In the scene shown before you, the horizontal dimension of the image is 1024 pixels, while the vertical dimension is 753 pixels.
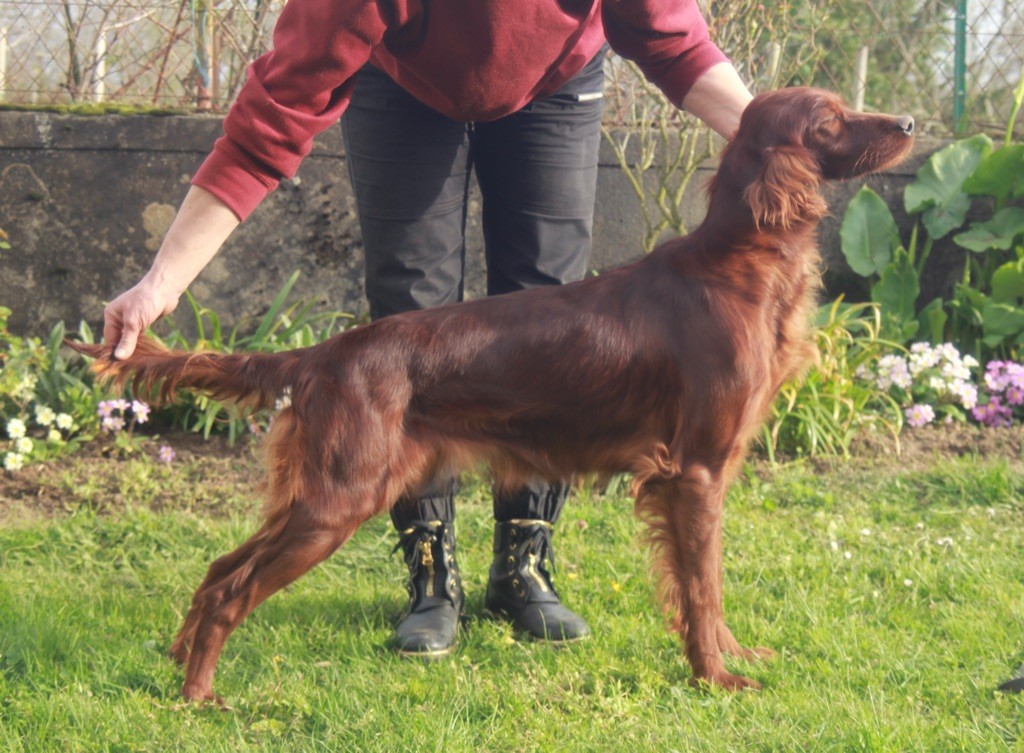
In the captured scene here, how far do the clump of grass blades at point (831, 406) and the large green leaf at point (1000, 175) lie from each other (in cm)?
97

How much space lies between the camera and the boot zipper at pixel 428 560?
9.61ft

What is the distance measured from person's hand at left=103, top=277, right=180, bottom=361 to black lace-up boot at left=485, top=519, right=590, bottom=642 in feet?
3.81

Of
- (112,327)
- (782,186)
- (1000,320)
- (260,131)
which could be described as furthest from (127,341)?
(1000,320)

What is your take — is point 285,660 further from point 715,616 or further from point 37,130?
point 37,130

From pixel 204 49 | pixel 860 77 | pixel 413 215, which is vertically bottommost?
pixel 413 215

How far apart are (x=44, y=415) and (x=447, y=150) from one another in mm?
2217

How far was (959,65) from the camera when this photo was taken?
557 cm

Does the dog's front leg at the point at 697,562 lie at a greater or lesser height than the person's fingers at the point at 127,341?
lesser

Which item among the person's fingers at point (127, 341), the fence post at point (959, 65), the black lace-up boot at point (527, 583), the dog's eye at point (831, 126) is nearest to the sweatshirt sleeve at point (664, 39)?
the dog's eye at point (831, 126)

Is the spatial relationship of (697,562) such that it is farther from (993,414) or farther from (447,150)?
A: (993,414)

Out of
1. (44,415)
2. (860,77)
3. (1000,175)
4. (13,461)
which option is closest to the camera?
(13,461)

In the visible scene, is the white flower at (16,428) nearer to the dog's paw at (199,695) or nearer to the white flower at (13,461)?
the white flower at (13,461)

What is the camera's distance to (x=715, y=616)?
2555 millimetres

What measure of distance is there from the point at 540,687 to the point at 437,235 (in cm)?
113
